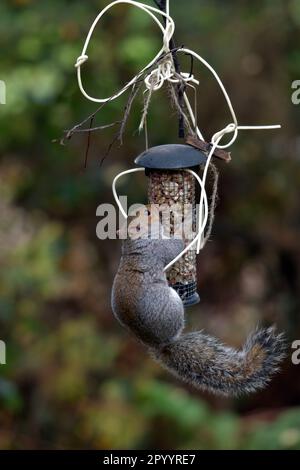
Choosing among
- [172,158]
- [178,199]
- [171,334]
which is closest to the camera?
[172,158]

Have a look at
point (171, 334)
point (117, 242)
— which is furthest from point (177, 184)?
point (117, 242)

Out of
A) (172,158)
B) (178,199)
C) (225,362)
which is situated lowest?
(225,362)

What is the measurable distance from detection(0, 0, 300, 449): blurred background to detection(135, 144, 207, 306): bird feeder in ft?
7.13

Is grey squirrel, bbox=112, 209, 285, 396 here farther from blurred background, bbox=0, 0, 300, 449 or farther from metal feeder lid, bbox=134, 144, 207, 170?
blurred background, bbox=0, 0, 300, 449

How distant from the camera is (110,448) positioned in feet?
17.7

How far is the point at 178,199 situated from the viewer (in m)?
2.42

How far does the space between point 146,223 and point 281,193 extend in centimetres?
341

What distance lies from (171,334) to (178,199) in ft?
1.40

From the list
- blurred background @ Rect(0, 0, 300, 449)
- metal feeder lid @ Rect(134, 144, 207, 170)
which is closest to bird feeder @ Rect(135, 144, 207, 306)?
metal feeder lid @ Rect(134, 144, 207, 170)

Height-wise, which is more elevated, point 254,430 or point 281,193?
point 281,193

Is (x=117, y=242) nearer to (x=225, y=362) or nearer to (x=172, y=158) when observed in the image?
(x=225, y=362)
